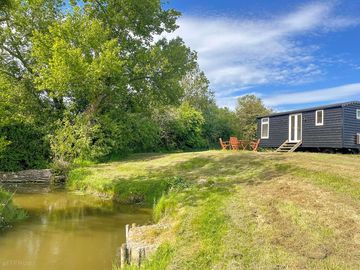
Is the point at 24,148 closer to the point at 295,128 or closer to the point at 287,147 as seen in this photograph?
the point at 287,147

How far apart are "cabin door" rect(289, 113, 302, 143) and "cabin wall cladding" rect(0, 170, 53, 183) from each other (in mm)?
16206

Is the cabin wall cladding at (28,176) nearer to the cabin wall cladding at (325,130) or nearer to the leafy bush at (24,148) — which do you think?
the leafy bush at (24,148)

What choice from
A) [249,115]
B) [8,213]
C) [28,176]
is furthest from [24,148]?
[249,115]

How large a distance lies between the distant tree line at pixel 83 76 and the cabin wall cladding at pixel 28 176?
3.46ft

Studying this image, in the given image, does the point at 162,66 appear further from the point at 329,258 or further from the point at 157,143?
the point at 329,258

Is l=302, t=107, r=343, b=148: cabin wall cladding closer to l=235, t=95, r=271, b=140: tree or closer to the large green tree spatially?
the large green tree

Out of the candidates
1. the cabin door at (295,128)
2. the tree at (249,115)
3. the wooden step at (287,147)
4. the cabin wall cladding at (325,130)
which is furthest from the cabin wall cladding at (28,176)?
the tree at (249,115)

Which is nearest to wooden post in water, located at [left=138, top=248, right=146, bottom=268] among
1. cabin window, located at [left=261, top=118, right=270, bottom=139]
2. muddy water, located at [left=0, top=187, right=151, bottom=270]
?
muddy water, located at [left=0, top=187, right=151, bottom=270]

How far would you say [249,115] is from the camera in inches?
1756

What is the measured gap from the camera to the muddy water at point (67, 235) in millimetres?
5930

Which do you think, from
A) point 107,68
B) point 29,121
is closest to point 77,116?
point 29,121

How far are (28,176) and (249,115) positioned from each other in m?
32.4

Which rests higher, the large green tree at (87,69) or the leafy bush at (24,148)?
the large green tree at (87,69)

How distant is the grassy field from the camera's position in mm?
4992
